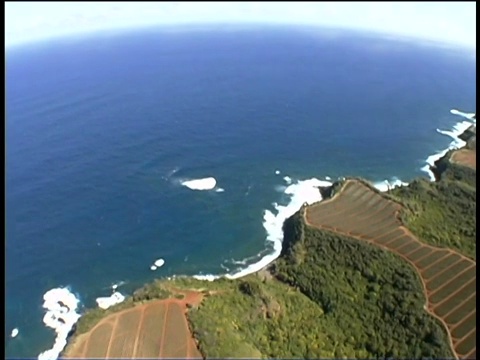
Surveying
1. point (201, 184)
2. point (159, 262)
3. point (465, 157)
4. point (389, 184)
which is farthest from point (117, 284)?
point (465, 157)

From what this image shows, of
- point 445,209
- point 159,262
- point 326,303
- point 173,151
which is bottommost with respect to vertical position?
point 173,151

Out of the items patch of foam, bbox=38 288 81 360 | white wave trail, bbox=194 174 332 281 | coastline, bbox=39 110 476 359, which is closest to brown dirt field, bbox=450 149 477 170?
coastline, bbox=39 110 476 359

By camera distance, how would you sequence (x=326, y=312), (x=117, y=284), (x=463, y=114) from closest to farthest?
(x=326, y=312) < (x=117, y=284) < (x=463, y=114)

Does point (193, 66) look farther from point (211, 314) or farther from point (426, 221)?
point (211, 314)

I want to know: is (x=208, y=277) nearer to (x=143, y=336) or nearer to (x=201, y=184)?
(x=143, y=336)

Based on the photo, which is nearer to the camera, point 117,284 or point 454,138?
point 117,284

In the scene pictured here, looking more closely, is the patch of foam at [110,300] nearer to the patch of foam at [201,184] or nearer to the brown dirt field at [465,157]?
the patch of foam at [201,184]

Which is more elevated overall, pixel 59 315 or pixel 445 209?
pixel 445 209

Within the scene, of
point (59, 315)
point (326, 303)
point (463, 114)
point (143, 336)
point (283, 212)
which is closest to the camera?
point (143, 336)
